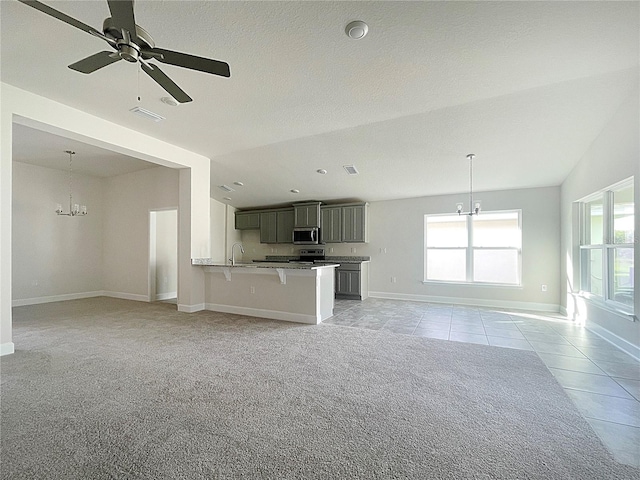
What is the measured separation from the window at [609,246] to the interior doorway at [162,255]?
7393 mm

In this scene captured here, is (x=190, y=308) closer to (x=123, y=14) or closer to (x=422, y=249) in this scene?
(x=123, y=14)

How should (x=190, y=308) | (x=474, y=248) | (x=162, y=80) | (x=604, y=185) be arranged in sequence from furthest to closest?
(x=474, y=248) < (x=190, y=308) < (x=604, y=185) < (x=162, y=80)

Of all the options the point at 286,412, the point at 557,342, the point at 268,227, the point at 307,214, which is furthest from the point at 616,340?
the point at 268,227

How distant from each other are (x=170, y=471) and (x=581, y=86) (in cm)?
479

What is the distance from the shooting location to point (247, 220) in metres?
8.58

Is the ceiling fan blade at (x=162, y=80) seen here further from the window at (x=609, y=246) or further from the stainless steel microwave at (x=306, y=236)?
the stainless steel microwave at (x=306, y=236)

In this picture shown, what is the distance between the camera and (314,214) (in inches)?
294

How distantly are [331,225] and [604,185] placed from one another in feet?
16.4

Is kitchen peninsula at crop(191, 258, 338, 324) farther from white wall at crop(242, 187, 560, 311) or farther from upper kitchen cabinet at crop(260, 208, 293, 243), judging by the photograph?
upper kitchen cabinet at crop(260, 208, 293, 243)

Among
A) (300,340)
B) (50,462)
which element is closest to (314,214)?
(300,340)

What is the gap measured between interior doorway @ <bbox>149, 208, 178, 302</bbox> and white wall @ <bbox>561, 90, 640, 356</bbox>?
7.21 meters

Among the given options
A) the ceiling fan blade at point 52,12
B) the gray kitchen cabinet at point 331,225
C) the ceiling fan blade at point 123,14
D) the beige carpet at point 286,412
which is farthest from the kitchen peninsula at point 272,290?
the ceiling fan blade at point 52,12

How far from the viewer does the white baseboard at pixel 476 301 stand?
560 centimetres

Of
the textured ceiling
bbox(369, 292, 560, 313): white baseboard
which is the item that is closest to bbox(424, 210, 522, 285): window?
bbox(369, 292, 560, 313): white baseboard
